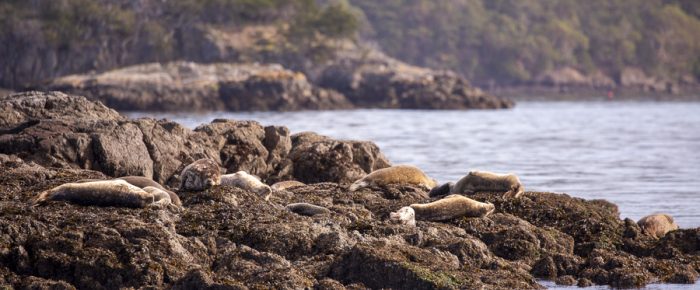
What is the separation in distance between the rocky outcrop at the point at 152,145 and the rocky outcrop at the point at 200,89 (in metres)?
51.0

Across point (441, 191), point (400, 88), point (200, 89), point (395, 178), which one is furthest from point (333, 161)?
point (400, 88)

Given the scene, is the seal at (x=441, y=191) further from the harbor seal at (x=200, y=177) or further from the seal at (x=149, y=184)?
the seal at (x=149, y=184)

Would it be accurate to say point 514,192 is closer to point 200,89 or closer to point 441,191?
point 441,191

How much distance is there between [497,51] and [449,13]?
10.1 meters

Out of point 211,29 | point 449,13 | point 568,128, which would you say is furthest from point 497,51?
point 568,128

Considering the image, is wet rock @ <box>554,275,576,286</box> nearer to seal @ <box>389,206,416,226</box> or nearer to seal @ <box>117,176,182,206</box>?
seal @ <box>389,206,416,226</box>

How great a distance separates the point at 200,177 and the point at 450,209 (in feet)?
9.84

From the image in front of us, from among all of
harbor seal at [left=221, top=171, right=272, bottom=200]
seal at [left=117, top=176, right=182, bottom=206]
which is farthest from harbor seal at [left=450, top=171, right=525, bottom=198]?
seal at [left=117, top=176, right=182, bottom=206]

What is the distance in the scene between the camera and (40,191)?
13719 millimetres

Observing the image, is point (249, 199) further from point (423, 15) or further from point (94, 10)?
point (423, 15)

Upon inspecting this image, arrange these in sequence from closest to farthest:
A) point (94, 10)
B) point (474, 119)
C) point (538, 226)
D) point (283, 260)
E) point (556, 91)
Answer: point (283, 260)
point (538, 226)
point (474, 119)
point (94, 10)
point (556, 91)

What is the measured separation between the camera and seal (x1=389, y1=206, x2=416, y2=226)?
45.4 feet

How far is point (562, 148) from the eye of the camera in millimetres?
41875

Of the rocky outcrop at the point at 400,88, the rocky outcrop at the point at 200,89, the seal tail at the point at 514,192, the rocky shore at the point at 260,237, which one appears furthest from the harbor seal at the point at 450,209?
the rocky outcrop at the point at 400,88
